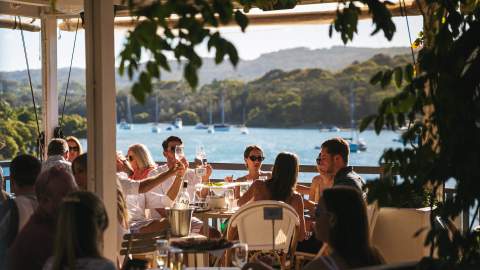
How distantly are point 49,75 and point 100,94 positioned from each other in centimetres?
418

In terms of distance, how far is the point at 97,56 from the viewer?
4.22m

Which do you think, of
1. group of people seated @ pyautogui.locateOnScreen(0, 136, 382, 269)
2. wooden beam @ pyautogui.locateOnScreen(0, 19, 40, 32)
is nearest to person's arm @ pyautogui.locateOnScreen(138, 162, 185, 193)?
group of people seated @ pyautogui.locateOnScreen(0, 136, 382, 269)

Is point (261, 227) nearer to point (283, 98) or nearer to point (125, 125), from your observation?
point (283, 98)

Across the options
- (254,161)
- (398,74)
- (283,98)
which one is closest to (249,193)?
(254,161)

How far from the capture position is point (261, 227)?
5.50 m

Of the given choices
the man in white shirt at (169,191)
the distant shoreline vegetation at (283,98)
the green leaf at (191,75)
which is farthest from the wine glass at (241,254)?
the distant shoreline vegetation at (283,98)

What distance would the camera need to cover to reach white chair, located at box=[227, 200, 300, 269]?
5457 millimetres

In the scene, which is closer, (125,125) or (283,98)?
(283,98)

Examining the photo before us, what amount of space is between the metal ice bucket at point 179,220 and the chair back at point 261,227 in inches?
13.8

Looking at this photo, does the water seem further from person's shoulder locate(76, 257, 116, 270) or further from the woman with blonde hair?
person's shoulder locate(76, 257, 116, 270)

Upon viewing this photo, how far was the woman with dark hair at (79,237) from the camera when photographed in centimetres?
281

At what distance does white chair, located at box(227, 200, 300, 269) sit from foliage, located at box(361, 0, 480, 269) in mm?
2976

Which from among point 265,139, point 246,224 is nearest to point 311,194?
point 246,224

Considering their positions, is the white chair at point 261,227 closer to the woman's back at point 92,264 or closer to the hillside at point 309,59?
the woman's back at point 92,264
